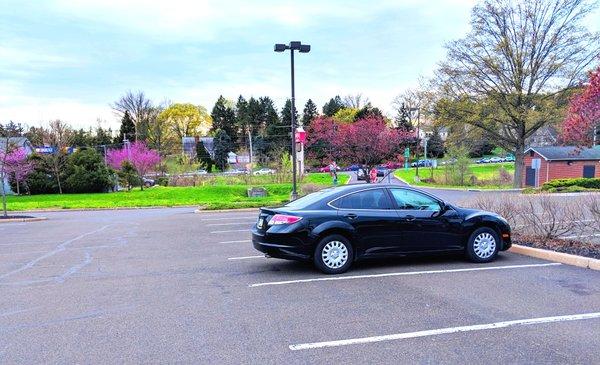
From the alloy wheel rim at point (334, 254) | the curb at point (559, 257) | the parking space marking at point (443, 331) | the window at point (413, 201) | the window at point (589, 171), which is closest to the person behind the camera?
the parking space marking at point (443, 331)

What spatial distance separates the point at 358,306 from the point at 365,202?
2388 millimetres

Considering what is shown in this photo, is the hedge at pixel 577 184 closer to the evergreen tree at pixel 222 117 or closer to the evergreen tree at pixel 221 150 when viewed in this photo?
the evergreen tree at pixel 221 150

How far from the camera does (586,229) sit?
882cm

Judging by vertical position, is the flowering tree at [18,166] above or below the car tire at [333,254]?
above

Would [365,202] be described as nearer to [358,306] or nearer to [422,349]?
[358,306]

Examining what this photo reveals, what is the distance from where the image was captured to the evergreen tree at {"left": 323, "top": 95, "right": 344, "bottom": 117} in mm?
98719

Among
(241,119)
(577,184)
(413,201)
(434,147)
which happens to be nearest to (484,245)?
(413,201)

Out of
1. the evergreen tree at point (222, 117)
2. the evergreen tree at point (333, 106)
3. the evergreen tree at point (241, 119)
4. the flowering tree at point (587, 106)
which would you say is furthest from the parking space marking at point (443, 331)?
the evergreen tree at point (333, 106)

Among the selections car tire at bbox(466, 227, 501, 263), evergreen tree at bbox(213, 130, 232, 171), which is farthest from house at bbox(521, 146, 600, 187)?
evergreen tree at bbox(213, 130, 232, 171)

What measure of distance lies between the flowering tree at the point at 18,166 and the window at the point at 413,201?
121ft

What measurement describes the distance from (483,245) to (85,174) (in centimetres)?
4024

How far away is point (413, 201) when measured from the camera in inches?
314

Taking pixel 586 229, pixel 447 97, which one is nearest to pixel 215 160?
pixel 447 97

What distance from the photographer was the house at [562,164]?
43.5m
